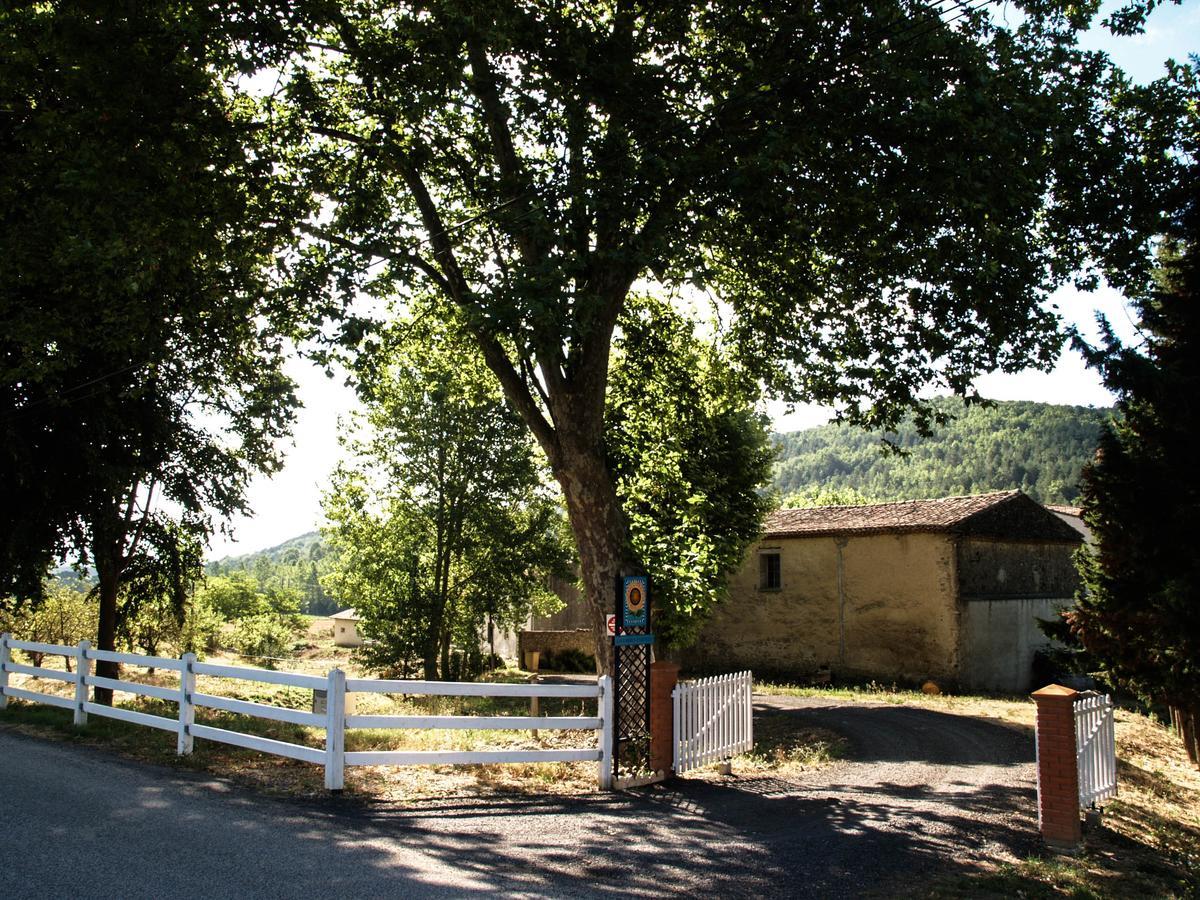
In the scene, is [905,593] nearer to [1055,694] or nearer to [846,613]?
[846,613]

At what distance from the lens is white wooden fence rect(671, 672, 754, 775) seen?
441 inches

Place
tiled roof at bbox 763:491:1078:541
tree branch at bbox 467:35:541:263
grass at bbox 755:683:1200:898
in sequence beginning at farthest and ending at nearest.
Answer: tiled roof at bbox 763:491:1078:541, tree branch at bbox 467:35:541:263, grass at bbox 755:683:1200:898

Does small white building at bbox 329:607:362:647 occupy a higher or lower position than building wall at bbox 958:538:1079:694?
lower

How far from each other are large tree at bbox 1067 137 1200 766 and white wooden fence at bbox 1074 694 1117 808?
2.68m

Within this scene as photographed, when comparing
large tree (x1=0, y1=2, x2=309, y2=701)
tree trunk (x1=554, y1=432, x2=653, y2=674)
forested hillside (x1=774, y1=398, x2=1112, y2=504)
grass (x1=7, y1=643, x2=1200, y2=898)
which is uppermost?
forested hillside (x1=774, y1=398, x2=1112, y2=504)

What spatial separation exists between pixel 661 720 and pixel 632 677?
25.3 inches

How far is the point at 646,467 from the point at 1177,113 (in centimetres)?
1067

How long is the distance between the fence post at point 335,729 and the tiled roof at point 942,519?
20328 millimetres

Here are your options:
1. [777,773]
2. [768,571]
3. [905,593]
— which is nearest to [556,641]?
[768,571]

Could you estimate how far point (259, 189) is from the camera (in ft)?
40.4

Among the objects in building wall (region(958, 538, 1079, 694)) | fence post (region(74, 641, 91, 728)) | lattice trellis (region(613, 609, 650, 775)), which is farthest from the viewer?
building wall (region(958, 538, 1079, 694))

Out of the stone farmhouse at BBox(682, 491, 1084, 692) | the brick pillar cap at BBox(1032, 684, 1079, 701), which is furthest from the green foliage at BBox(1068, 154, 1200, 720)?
the stone farmhouse at BBox(682, 491, 1084, 692)

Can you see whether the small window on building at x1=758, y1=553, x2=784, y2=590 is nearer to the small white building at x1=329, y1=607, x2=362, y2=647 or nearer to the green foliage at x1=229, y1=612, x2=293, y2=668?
the green foliage at x1=229, y1=612, x2=293, y2=668

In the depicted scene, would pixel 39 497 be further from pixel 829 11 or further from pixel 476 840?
pixel 829 11
